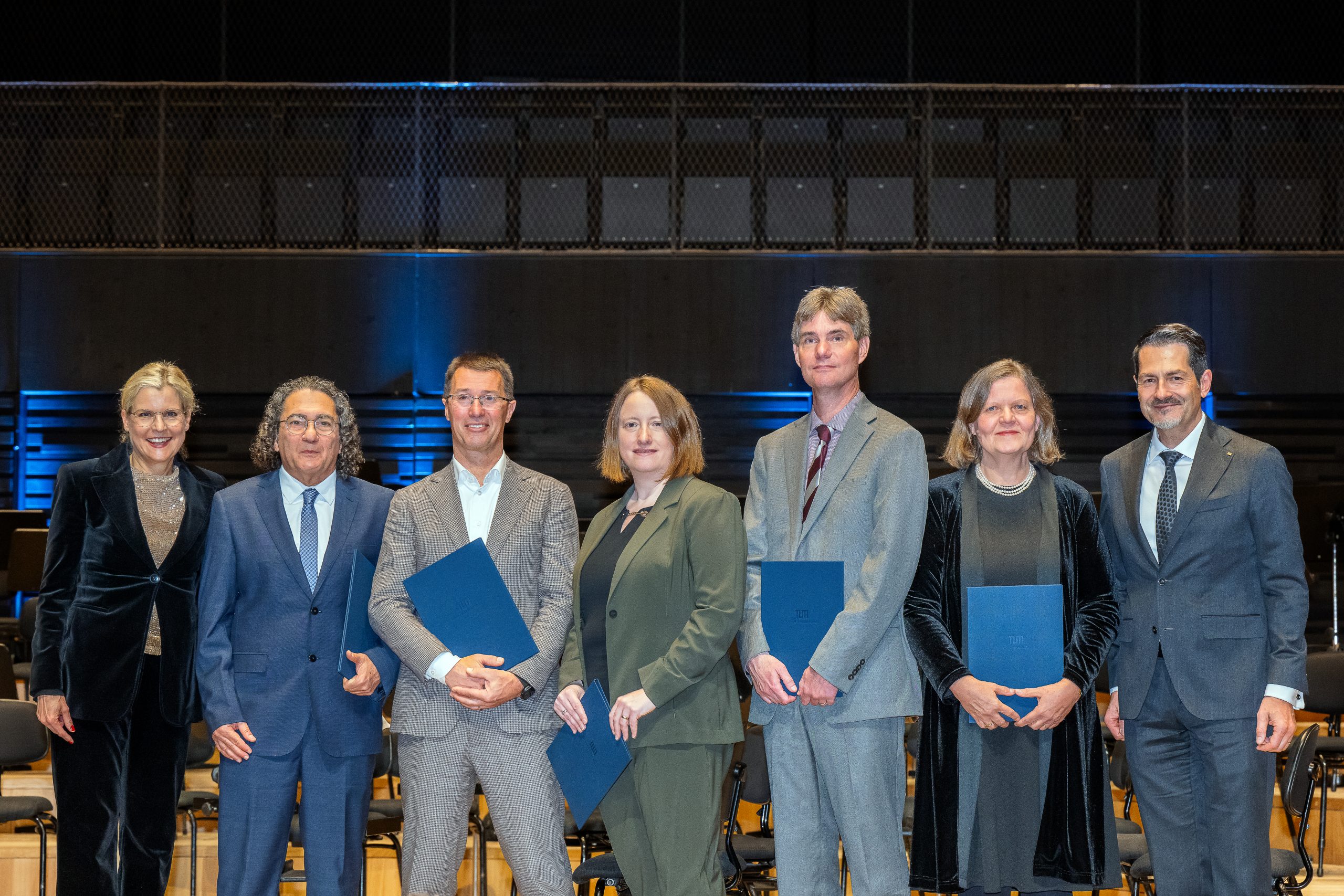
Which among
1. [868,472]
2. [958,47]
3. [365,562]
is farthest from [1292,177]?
[365,562]

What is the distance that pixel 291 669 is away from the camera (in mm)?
3162

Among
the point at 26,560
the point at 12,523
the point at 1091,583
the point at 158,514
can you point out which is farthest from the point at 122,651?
the point at 12,523

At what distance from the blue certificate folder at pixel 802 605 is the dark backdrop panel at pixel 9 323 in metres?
7.18

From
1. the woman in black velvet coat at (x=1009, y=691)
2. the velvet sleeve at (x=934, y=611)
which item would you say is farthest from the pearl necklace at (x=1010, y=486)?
the velvet sleeve at (x=934, y=611)

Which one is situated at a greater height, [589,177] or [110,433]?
[589,177]

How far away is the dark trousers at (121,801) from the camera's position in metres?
3.30

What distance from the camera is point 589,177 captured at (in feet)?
27.1

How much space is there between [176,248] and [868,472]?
667 cm

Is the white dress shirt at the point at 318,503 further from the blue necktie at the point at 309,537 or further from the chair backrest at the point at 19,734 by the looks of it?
the chair backrest at the point at 19,734

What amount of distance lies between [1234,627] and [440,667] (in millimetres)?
1984

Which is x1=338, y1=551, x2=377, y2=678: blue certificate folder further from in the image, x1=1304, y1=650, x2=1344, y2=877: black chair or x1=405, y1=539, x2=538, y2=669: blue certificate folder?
x1=1304, y1=650, x2=1344, y2=877: black chair

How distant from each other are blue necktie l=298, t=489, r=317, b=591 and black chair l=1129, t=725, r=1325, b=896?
253 centimetres

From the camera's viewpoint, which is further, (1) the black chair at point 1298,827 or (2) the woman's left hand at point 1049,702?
(1) the black chair at point 1298,827

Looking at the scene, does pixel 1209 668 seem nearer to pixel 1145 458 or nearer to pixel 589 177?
pixel 1145 458
